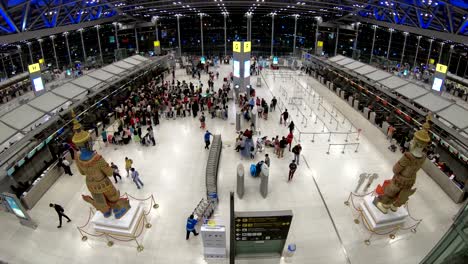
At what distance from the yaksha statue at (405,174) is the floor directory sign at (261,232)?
3.95 metres

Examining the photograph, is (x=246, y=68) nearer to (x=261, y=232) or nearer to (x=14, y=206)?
(x=261, y=232)

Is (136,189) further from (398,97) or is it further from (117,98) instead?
(398,97)

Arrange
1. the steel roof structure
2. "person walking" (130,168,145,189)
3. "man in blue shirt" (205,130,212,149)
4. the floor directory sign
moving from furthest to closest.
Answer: the steel roof structure, "man in blue shirt" (205,130,212,149), "person walking" (130,168,145,189), the floor directory sign

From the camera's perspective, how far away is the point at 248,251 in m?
8.69

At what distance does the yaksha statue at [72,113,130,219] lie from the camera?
8.14 m

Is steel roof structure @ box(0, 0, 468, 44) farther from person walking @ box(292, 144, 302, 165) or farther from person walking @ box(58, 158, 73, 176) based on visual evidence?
person walking @ box(292, 144, 302, 165)

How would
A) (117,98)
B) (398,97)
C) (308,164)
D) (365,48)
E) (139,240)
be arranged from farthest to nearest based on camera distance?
(365,48) → (117,98) → (398,97) → (308,164) → (139,240)

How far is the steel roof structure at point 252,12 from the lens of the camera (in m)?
21.3

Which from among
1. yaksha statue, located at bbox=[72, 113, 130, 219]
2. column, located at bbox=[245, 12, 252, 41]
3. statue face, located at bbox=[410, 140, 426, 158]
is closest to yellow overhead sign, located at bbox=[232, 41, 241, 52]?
yaksha statue, located at bbox=[72, 113, 130, 219]

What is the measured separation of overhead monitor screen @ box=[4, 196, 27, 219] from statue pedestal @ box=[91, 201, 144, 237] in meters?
2.50

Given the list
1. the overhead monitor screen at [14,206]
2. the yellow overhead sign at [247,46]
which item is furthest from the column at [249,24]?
the overhead monitor screen at [14,206]

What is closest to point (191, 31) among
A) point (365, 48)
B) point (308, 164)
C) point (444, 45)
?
point (365, 48)

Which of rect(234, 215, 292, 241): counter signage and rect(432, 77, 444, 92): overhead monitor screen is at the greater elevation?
rect(432, 77, 444, 92): overhead monitor screen

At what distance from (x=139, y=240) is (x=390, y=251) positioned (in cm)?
831
